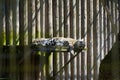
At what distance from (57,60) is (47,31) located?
34 centimetres

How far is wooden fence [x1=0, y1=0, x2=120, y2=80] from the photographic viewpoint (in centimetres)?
387

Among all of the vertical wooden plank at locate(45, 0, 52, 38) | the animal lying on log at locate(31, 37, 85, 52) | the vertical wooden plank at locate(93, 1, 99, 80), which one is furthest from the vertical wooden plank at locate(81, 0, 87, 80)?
the animal lying on log at locate(31, 37, 85, 52)

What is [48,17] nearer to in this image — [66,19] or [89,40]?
[66,19]

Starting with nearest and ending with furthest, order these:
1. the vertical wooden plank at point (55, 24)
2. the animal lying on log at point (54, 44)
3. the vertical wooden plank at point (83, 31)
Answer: the animal lying on log at point (54, 44) < the vertical wooden plank at point (55, 24) < the vertical wooden plank at point (83, 31)

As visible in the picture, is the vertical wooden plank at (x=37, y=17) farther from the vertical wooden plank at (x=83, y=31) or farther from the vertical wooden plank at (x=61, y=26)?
the vertical wooden plank at (x=83, y=31)

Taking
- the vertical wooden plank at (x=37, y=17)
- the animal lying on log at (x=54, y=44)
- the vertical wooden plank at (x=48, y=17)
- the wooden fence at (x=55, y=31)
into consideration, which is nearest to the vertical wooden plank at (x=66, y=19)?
the wooden fence at (x=55, y=31)

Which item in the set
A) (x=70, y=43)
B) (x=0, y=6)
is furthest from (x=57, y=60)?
(x=0, y=6)

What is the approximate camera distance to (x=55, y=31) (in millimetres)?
4230

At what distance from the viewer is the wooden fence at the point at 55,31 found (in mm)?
3871

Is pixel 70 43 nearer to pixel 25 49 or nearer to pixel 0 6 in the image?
pixel 25 49

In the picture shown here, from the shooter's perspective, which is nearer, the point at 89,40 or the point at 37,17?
the point at 37,17

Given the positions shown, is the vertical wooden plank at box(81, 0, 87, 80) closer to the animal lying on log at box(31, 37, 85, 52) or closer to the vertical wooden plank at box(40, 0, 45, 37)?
the vertical wooden plank at box(40, 0, 45, 37)

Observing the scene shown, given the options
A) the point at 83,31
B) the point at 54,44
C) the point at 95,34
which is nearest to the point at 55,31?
the point at 83,31

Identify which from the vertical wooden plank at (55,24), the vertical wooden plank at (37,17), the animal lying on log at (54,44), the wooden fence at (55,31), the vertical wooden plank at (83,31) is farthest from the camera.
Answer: the vertical wooden plank at (83,31)
